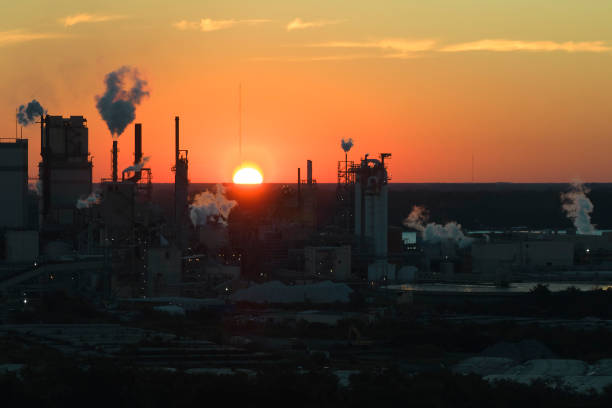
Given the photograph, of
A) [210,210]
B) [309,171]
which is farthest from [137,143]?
[309,171]

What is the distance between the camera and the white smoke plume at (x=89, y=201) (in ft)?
192

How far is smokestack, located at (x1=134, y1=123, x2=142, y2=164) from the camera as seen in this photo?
199 ft

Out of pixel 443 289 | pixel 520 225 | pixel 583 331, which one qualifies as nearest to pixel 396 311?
pixel 443 289

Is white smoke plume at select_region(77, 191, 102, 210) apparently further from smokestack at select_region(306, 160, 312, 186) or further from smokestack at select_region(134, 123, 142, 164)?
smokestack at select_region(306, 160, 312, 186)

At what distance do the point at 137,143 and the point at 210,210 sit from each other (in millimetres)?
15654

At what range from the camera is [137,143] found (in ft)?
203

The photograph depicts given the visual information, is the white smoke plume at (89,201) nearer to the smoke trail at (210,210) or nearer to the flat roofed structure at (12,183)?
the flat roofed structure at (12,183)

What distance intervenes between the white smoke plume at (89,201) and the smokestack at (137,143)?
2.78m

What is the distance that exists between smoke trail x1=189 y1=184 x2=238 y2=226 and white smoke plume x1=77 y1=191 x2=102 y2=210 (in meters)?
13.7

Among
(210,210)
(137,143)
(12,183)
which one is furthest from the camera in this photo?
(210,210)

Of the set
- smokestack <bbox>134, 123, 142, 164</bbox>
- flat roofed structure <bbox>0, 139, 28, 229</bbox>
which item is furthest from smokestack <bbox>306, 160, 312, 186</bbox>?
flat roofed structure <bbox>0, 139, 28, 229</bbox>

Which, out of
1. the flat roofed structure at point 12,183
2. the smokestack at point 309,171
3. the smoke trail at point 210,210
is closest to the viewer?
the flat roofed structure at point 12,183

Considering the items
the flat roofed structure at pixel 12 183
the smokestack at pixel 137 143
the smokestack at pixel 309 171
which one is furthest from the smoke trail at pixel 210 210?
the flat roofed structure at pixel 12 183

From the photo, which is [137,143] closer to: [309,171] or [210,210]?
[210,210]
